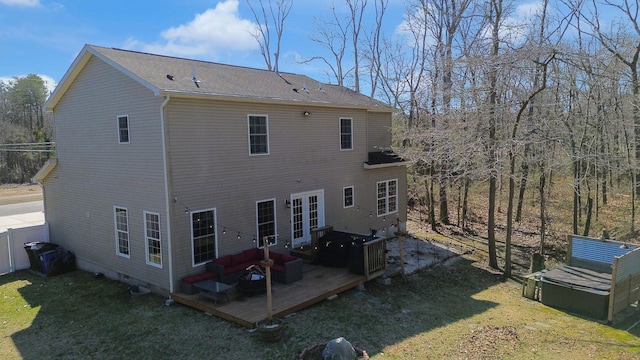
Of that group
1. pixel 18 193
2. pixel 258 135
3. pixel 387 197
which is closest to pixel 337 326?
pixel 258 135

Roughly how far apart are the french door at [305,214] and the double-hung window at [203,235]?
3031mm

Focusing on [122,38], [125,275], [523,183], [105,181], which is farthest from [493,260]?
[122,38]

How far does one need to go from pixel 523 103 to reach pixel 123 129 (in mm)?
11268

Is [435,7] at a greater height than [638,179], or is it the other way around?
[435,7]

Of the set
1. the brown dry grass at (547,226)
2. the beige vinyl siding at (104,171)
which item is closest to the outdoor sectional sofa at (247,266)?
the beige vinyl siding at (104,171)

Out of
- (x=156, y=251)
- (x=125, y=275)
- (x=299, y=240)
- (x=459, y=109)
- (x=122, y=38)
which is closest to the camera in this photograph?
(x=156, y=251)

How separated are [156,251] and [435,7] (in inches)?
763

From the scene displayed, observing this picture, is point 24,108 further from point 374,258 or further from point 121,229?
point 374,258

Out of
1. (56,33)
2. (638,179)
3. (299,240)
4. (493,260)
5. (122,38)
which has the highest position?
(122,38)

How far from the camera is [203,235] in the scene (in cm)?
1033

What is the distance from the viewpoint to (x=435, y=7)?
71.9ft

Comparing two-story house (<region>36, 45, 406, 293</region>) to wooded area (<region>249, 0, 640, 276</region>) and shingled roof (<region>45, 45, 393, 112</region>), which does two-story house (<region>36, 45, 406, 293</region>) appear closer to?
shingled roof (<region>45, 45, 393, 112</region>)

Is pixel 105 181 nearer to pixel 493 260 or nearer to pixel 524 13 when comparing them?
pixel 493 260

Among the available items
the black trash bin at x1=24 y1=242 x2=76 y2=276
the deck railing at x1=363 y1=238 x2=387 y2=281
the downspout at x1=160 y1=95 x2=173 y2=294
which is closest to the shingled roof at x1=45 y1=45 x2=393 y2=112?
the downspout at x1=160 y1=95 x2=173 y2=294
